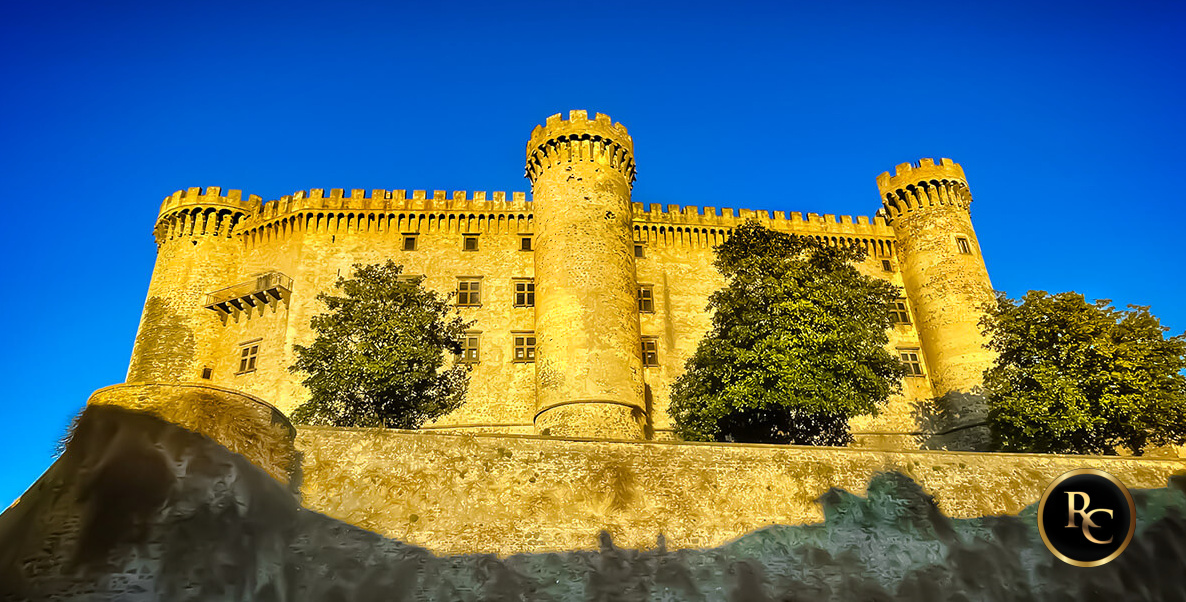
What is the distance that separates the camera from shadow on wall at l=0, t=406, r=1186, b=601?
16359mm

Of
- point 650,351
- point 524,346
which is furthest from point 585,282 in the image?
point 650,351

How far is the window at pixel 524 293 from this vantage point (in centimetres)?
3719

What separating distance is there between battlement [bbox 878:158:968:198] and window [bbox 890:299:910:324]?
21.9 ft

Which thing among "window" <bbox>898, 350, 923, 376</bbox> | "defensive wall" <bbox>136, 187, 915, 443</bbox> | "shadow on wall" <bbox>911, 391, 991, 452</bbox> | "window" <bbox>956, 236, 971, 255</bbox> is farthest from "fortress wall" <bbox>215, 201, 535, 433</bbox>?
"window" <bbox>956, 236, 971, 255</bbox>

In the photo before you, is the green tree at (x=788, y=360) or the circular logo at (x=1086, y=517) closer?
the circular logo at (x=1086, y=517)

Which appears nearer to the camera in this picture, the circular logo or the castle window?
the circular logo

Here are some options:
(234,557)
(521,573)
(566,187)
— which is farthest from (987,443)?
(234,557)

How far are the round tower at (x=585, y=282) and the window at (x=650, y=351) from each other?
3.76 metres

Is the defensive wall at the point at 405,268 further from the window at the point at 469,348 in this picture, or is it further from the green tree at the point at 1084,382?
the green tree at the point at 1084,382

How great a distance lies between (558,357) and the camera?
1200 inches

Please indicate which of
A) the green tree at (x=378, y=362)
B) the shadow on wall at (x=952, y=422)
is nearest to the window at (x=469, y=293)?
the green tree at (x=378, y=362)

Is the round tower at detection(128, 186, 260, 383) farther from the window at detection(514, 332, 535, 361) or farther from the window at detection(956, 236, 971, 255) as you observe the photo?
the window at detection(956, 236, 971, 255)

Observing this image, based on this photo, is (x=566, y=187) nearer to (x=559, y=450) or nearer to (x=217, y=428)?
(x=559, y=450)

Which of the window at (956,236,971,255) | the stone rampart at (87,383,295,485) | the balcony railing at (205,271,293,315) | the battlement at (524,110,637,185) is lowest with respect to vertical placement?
the stone rampart at (87,383,295,485)
